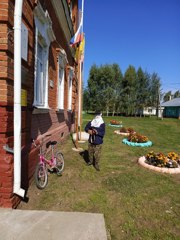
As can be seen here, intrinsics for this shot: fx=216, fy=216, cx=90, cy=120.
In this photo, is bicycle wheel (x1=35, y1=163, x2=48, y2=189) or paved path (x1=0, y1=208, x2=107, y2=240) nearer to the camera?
paved path (x1=0, y1=208, x2=107, y2=240)

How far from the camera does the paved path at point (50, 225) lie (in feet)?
8.99

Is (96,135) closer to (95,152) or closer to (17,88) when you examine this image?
(95,152)

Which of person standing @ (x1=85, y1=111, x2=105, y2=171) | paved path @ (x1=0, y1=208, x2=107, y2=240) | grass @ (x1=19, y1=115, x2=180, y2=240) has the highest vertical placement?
person standing @ (x1=85, y1=111, x2=105, y2=171)

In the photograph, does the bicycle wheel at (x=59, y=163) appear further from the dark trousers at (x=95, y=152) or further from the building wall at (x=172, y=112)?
the building wall at (x=172, y=112)

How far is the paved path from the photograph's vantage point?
274cm

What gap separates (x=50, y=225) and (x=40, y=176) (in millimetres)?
1553

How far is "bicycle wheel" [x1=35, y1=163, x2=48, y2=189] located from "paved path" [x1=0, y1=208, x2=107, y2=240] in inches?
36.8

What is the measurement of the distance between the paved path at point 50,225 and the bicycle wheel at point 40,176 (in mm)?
935

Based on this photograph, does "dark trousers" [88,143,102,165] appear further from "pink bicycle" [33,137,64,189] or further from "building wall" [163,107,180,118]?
"building wall" [163,107,180,118]

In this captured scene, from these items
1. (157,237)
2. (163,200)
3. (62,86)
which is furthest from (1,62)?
(62,86)

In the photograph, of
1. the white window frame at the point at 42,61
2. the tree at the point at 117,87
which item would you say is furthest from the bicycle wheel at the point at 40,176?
the tree at the point at 117,87

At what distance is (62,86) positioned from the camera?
9.44 meters

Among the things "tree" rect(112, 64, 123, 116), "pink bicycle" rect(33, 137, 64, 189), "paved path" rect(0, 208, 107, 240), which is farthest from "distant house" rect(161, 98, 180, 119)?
"paved path" rect(0, 208, 107, 240)

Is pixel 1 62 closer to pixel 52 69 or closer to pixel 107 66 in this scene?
pixel 52 69
